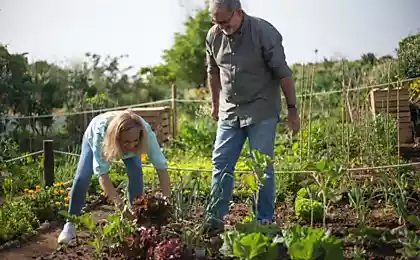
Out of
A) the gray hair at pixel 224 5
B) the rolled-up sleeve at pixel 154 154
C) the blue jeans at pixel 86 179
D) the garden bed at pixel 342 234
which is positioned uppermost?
the gray hair at pixel 224 5

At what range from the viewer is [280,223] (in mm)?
3746

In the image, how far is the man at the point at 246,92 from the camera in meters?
3.35

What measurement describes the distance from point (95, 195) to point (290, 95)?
2131mm

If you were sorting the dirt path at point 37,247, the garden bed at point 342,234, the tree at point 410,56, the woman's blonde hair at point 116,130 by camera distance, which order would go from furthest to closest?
the tree at point 410,56 → the dirt path at point 37,247 → the woman's blonde hair at point 116,130 → the garden bed at point 342,234

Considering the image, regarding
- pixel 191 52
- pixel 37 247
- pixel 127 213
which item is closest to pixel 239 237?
pixel 127 213

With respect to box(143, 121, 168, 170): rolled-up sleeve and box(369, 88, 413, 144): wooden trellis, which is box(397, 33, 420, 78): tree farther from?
box(143, 121, 168, 170): rolled-up sleeve

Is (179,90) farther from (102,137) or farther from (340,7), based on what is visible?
(102,137)

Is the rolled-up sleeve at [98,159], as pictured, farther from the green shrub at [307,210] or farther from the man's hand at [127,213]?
the green shrub at [307,210]

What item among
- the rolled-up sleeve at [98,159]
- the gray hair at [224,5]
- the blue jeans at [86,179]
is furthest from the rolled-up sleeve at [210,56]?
the rolled-up sleeve at [98,159]

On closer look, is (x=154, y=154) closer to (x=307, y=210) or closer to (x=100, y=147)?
(x=100, y=147)

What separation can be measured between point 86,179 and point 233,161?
841 millimetres

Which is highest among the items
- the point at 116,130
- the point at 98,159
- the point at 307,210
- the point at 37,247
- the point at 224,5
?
the point at 224,5

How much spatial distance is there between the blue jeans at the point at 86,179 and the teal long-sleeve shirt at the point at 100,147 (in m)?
0.08

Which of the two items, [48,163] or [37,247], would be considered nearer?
[37,247]
